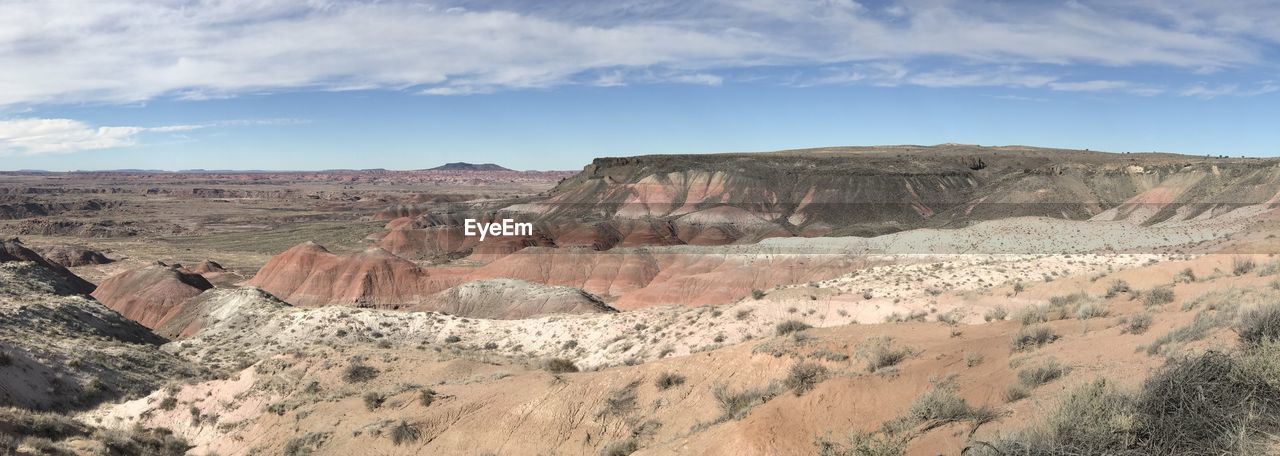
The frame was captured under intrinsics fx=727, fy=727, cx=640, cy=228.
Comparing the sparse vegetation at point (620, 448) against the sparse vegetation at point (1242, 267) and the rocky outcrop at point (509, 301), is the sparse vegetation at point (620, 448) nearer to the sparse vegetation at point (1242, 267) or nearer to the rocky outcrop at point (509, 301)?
the sparse vegetation at point (1242, 267)

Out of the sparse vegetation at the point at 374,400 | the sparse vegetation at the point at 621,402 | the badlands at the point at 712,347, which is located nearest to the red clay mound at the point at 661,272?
the badlands at the point at 712,347

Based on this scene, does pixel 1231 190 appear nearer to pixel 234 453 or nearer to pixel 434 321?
pixel 434 321

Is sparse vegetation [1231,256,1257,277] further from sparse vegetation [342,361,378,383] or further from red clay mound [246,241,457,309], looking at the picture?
red clay mound [246,241,457,309]

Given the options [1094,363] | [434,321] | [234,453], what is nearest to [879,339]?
[1094,363]

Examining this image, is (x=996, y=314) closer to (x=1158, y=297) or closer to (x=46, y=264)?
(x=1158, y=297)

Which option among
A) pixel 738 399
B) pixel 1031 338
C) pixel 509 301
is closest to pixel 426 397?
pixel 738 399

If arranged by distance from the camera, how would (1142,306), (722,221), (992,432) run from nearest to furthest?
1. (992,432)
2. (1142,306)
3. (722,221)
